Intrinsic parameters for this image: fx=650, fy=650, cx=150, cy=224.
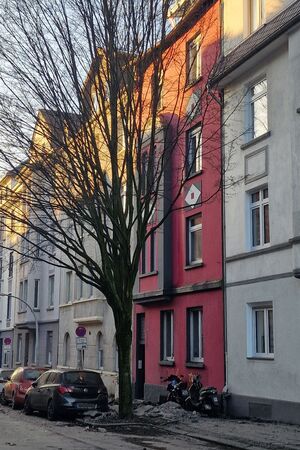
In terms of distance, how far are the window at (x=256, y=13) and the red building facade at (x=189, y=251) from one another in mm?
1190

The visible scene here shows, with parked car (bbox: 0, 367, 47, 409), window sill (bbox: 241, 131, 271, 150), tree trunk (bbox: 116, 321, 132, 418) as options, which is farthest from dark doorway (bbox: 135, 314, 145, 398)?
window sill (bbox: 241, 131, 271, 150)

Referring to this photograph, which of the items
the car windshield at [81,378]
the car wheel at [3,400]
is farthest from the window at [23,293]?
the car windshield at [81,378]

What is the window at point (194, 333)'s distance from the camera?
2117 cm

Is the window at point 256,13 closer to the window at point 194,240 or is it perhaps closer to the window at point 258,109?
the window at point 258,109

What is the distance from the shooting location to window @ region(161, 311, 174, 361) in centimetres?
2310

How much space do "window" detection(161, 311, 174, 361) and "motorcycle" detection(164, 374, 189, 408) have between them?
8.43 ft

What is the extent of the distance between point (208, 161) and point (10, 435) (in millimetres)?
10325

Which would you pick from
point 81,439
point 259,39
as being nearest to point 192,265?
point 259,39

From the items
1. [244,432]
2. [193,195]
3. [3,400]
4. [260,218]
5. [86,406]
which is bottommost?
[3,400]

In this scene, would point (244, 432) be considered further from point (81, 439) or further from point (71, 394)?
point (71, 394)

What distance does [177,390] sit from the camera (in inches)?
771

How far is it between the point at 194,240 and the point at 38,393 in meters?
7.11

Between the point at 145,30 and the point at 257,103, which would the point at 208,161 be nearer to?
the point at 257,103

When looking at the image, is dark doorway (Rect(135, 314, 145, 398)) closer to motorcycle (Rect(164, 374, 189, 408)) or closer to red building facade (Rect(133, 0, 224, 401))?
red building facade (Rect(133, 0, 224, 401))
